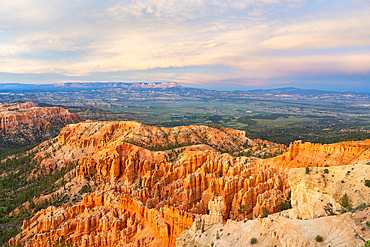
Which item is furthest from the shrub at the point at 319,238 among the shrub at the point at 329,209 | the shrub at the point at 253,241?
the shrub at the point at 329,209

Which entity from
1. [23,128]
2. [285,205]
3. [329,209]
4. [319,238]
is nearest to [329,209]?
[329,209]

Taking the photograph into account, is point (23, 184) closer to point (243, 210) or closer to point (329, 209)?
point (243, 210)

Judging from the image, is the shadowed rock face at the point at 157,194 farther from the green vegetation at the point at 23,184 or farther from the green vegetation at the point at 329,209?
the green vegetation at the point at 329,209

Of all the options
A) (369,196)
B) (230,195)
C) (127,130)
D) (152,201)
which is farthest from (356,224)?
(127,130)

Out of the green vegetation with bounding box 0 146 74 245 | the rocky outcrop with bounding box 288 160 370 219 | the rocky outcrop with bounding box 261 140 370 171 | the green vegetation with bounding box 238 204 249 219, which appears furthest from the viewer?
the green vegetation with bounding box 0 146 74 245

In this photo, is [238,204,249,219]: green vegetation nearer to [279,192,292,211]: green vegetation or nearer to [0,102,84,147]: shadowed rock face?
[279,192,292,211]: green vegetation

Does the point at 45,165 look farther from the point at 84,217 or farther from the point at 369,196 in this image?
the point at 369,196

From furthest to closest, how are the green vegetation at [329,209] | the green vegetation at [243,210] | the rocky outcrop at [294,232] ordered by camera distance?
1. the green vegetation at [243,210]
2. the green vegetation at [329,209]
3. the rocky outcrop at [294,232]

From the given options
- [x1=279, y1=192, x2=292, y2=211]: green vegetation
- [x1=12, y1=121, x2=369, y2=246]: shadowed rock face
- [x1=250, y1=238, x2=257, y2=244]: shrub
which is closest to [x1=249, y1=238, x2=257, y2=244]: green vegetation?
[x1=250, y1=238, x2=257, y2=244]: shrub
